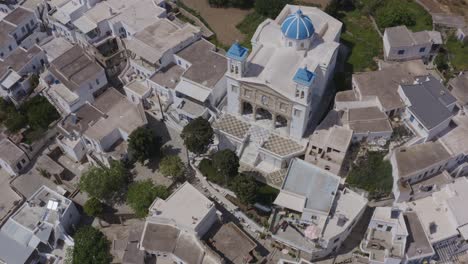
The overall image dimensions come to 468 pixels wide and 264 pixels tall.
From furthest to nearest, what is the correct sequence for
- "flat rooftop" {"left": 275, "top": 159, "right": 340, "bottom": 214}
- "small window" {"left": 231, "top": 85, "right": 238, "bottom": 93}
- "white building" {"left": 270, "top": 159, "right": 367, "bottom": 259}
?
"small window" {"left": 231, "top": 85, "right": 238, "bottom": 93}
"flat rooftop" {"left": 275, "top": 159, "right": 340, "bottom": 214}
"white building" {"left": 270, "top": 159, "right": 367, "bottom": 259}

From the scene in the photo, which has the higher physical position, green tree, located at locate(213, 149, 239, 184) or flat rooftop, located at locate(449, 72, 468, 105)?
flat rooftop, located at locate(449, 72, 468, 105)

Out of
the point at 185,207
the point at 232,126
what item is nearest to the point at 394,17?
the point at 232,126

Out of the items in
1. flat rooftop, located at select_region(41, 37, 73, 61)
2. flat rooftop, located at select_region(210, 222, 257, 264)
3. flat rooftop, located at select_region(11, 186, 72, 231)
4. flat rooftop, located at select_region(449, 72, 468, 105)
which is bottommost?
flat rooftop, located at select_region(11, 186, 72, 231)

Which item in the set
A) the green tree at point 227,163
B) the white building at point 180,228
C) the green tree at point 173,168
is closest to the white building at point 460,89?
the green tree at point 227,163

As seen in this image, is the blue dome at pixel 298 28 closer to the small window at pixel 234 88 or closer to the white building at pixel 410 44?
the small window at pixel 234 88

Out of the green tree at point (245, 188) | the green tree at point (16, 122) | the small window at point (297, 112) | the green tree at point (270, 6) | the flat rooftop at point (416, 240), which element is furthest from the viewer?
the green tree at point (270, 6)

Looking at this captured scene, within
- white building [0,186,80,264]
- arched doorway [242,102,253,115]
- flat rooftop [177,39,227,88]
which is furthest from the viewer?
flat rooftop [177,39,227,88]

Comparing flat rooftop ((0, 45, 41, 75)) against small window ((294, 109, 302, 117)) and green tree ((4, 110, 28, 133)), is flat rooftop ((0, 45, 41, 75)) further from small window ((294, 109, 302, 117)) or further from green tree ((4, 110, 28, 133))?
small window ((294, 109, 302, 117))

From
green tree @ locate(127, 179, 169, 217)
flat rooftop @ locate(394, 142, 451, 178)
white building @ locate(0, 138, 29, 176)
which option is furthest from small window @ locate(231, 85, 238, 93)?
white building @ locate(0, 138, 29, 176)
